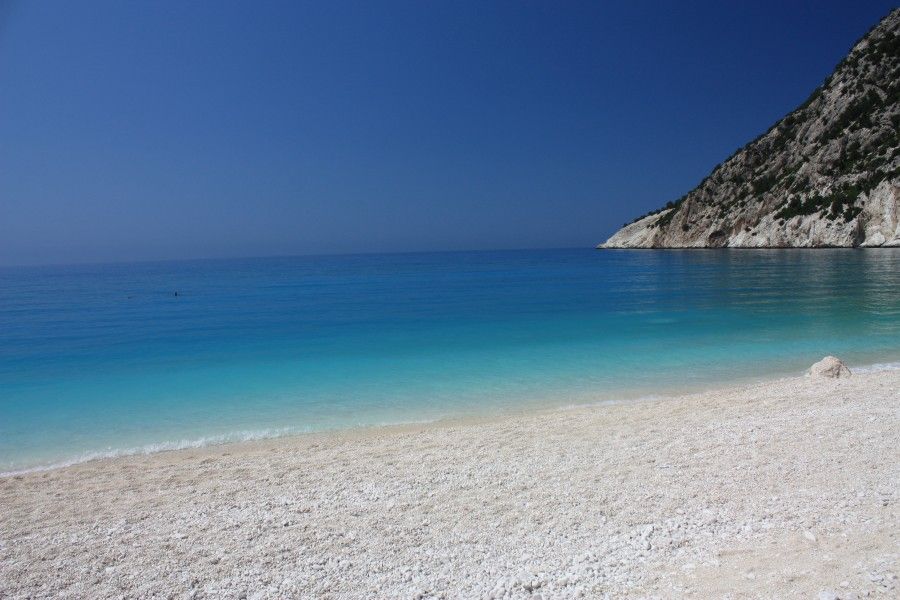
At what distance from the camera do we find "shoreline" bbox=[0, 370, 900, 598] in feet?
15.8

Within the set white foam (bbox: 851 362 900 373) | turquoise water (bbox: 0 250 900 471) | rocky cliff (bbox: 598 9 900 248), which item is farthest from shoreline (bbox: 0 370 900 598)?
rocky cliff (bbox: 598 9 900 248)

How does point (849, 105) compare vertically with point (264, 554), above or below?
above

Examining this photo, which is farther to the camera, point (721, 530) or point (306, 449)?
point (306, 449)

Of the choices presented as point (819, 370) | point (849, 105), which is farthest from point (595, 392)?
point (849, 105)

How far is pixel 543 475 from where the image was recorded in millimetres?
7441

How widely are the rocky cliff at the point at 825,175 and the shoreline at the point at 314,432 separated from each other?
256ft

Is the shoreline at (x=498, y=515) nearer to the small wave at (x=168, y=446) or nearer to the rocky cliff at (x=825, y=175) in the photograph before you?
the small wave at (x=168, y=446)

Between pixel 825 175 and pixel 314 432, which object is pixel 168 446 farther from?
pixel 825 175

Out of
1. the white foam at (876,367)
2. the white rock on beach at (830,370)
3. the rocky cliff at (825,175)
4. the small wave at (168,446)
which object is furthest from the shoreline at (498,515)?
the rocky cliff at (825,175)

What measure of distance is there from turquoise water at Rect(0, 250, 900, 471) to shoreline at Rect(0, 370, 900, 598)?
2.70m

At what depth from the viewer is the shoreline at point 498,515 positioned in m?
4.82

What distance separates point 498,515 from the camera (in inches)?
246

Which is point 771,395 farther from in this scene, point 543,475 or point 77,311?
point 77,311

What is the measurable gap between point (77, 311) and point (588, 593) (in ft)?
138
